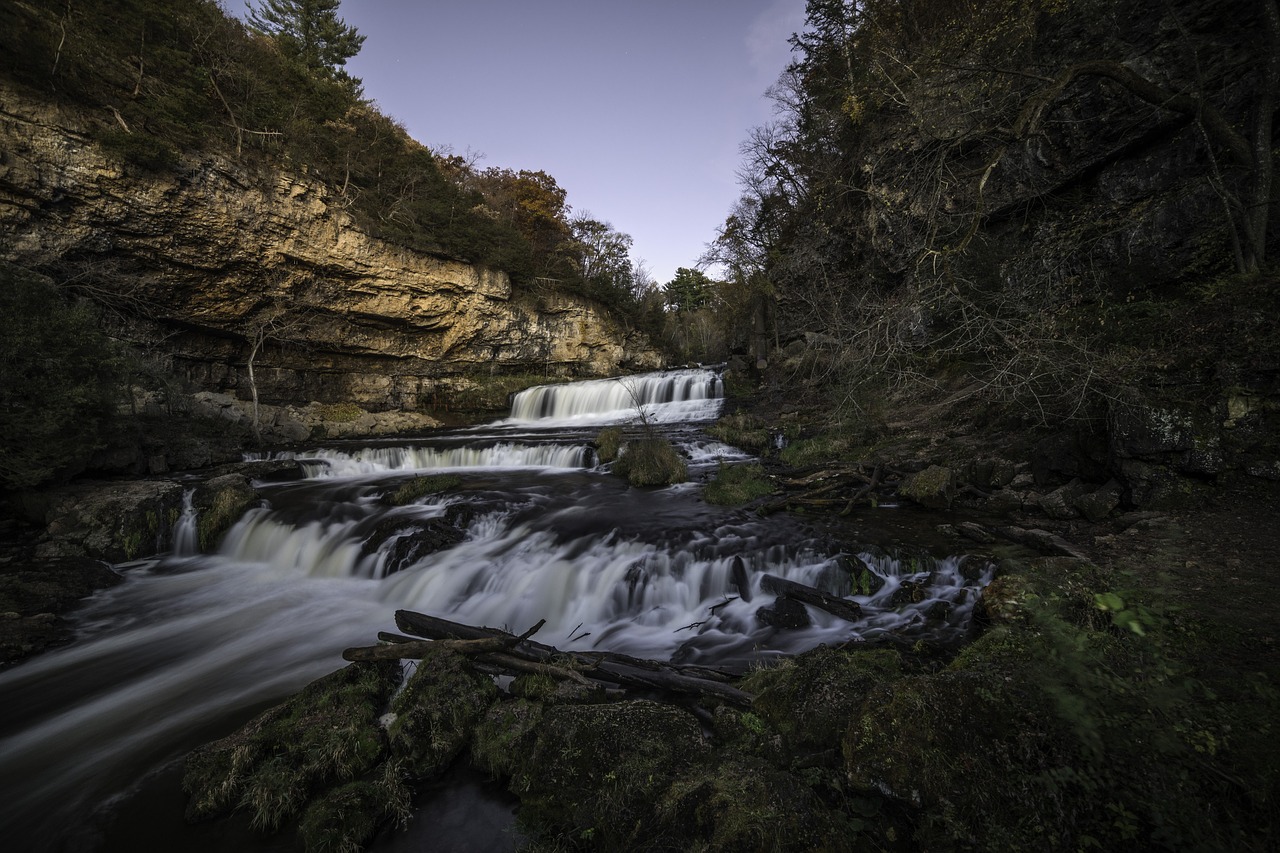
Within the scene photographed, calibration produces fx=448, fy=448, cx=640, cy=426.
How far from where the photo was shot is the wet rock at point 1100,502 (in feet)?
16.9

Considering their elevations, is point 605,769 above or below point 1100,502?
below

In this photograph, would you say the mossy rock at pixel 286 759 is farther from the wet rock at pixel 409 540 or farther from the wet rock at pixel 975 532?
the wet rock at pixel 975 532

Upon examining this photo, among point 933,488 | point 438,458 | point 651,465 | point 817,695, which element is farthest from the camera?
point 438,458

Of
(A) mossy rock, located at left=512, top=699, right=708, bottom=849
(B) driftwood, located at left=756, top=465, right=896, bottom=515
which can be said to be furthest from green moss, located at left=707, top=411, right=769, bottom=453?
(A) mossy rock, located at left=512, top=699, right=708, bottom=849

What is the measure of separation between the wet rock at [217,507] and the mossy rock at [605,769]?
31.2ft

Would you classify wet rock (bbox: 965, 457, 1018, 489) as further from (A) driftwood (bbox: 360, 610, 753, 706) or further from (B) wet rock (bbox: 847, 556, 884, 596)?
(A) driftwood (bbox: 360, 610, 753, 706)

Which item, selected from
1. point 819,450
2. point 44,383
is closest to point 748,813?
point 819,450

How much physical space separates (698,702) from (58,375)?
12225 mm

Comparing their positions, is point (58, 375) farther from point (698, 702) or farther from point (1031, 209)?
point (1031, 209)

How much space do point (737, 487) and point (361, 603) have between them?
634cm

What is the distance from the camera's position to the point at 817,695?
2572mm

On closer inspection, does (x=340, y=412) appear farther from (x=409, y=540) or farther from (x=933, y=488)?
(x=933, y=488)

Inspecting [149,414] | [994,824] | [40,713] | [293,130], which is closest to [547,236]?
[293,130]

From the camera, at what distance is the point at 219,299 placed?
54.6 ft
